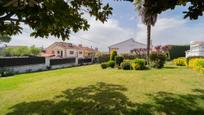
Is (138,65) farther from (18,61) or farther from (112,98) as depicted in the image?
(18,61)

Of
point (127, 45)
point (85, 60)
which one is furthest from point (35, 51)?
point (85, 60)

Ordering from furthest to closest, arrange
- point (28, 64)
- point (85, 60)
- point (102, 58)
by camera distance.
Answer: point (85, 60) → point (102, 58) → point (28, 64)

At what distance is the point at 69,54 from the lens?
78.0m

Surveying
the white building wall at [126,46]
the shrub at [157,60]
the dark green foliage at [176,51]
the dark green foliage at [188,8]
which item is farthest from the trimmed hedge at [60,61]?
the dark green foliage at [188,8]

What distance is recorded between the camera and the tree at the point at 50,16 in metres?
8.05

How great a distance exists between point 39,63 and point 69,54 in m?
39.5

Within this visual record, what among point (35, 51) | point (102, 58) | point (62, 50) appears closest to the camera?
point (102, 58)

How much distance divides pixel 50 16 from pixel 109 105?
409cm

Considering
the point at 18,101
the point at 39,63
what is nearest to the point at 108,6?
the point at 18,101

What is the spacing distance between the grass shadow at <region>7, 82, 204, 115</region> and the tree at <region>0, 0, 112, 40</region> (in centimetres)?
279

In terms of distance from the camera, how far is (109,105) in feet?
34.2

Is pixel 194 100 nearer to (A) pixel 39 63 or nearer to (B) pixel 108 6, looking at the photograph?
(B) pixel 108 6

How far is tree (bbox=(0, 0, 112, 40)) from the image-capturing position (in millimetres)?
8055

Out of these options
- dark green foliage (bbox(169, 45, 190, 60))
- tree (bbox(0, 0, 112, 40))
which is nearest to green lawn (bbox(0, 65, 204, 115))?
tree (bbox(0, 0, 112, 40))
